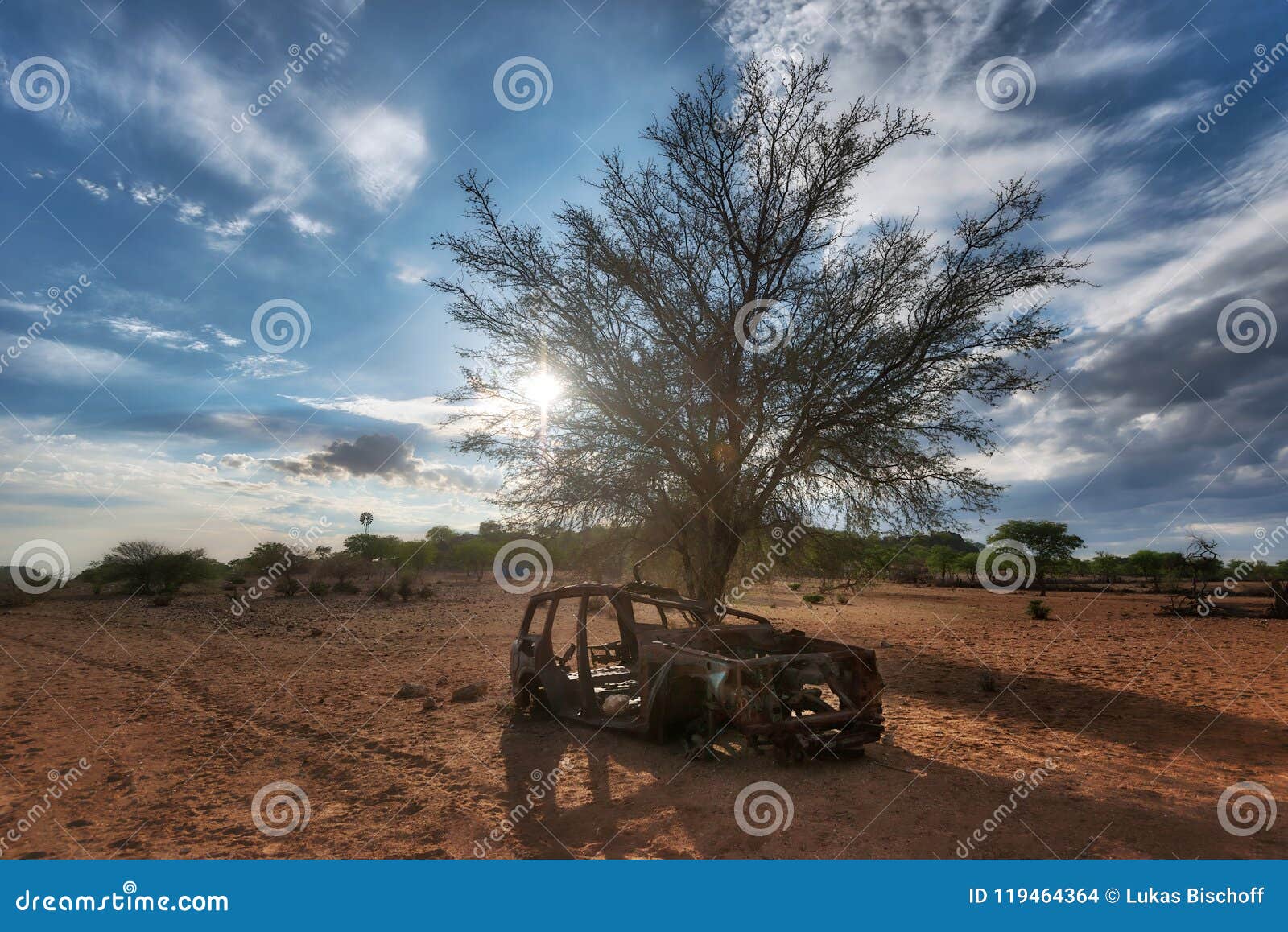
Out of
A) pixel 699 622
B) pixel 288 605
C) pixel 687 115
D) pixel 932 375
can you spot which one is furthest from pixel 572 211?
pixel 288 605

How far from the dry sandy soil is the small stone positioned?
18 cm

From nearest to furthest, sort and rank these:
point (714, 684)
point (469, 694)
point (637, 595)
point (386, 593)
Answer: point (714, 684), point (637, 595), point (469, 694), point (386, 593)

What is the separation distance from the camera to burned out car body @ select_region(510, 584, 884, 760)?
6.00 m

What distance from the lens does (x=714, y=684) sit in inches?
245

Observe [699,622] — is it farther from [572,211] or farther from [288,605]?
[288,605]

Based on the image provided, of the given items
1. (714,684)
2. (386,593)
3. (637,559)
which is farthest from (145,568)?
(714,684)
